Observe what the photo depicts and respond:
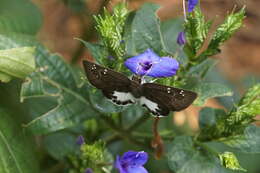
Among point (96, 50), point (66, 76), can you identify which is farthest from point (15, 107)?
point (96, 50)

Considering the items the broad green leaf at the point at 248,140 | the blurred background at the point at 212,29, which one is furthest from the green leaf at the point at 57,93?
the blurred background at the point at 212,29

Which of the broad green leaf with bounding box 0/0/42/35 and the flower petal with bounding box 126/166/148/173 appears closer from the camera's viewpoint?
the flower petal with bounding box 126/166/148/173

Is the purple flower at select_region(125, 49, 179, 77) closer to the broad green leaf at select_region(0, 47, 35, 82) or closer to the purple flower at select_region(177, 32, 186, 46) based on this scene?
the purple flower at select_region(177, 32, 186, 46)

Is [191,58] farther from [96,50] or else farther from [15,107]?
[15,107]

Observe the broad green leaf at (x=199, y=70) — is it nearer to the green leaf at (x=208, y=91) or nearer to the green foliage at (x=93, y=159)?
the green leaf at (x=208, y=91)

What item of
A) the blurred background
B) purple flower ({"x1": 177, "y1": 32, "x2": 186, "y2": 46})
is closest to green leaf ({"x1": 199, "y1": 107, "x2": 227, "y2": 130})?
purple flower ({"x1": 177, "y1": 32, "x2": 186, "y2": 46})

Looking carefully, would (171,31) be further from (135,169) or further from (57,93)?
(135,169)
